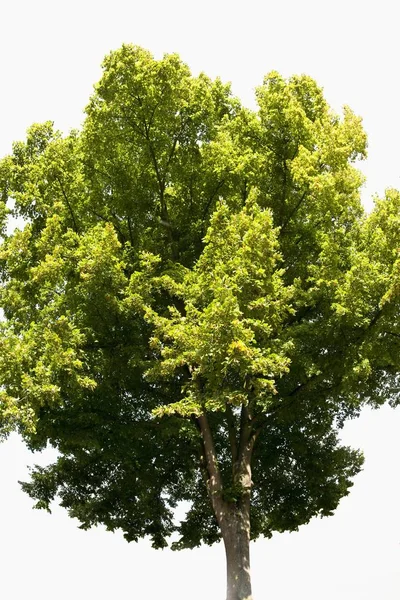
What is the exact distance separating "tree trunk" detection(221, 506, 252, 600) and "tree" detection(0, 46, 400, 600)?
2.4 inches

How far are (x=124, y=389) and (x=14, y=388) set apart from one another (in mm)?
5308

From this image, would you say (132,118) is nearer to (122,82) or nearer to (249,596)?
(122,82)

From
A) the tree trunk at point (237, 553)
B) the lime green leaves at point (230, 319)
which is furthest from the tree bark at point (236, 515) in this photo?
the lime green leaves at point (230, 319)

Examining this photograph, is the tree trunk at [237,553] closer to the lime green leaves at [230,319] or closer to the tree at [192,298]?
the tree at [192,298]

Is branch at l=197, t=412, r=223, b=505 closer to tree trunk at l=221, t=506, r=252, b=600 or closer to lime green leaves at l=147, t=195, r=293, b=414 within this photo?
tree trunk at l=221, t=506, r=252, b=600

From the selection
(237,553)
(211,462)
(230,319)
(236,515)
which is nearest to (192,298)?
(230,319)

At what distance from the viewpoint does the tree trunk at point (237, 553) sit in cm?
1620

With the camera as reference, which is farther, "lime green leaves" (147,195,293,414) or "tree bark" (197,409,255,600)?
"tree bark" (197,409,255,600)

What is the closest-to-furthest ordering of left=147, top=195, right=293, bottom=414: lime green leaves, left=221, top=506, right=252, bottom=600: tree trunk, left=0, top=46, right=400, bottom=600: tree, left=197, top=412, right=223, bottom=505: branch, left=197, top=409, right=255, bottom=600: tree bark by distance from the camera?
left=147, top=195, right=293, bottom=414: lime green leaves, left=0, top=46, right=400, bottom=600: tree, left=221, top=506, right=252, bottom=600: tree trunk, left=197, top=409, right=255, bottom=600: tree bark, left=197, top=412, right=223, bottom=505: branch

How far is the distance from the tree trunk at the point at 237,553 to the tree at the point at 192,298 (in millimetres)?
61

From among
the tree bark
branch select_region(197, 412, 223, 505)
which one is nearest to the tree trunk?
the tree bark

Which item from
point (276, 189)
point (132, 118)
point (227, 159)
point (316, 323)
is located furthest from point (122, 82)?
point (316, 323)

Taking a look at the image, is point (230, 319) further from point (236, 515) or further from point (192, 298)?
point (236, 515)

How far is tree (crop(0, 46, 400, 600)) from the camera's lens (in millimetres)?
15677
